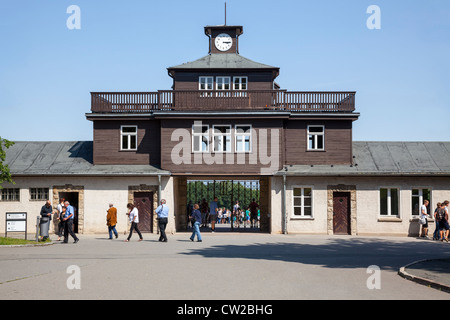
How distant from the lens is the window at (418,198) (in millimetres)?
27406

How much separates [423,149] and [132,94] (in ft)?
53.5

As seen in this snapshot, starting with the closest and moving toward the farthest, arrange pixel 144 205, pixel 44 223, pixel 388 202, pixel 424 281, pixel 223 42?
1. pixel 424 281
2. pixel 44 223
3. pixel 388 202
4. pixel 144 205
5. pixel 223 42

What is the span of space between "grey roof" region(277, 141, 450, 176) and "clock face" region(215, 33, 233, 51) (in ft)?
30.3

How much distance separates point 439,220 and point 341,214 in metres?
5.01

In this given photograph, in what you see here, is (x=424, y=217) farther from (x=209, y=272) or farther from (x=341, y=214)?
(x=209, y=272)

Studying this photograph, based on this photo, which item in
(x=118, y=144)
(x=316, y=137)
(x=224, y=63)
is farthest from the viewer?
(x=224, y=63)

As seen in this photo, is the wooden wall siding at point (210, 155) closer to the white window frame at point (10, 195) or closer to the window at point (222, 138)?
the window at point (222, 138)

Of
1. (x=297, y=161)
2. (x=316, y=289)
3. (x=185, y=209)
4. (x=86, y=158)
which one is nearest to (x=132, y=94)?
(x=86, y=158)

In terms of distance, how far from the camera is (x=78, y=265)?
1380 centimetres

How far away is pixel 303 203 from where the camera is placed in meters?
27.3

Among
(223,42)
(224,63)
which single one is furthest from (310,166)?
(223,42)
